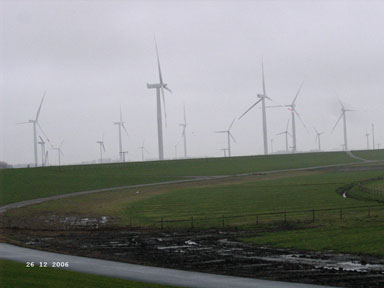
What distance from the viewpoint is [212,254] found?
3584 cm

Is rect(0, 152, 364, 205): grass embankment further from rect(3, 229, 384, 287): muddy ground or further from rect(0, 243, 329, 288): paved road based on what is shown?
rect(0, 243, 329, 288): paved road

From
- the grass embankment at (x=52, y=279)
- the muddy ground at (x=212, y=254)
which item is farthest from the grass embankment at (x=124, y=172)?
the grass embankment at (x=52, y=279)

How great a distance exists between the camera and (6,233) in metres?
49.4

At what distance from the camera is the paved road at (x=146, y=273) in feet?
85.6

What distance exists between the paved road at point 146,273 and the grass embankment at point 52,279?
135 centimetres

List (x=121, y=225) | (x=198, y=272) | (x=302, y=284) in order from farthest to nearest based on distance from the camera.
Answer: (x=121, y=225)
(x=198, y=272)
(x=302, y=284)

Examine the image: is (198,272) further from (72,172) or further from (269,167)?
(269,167)

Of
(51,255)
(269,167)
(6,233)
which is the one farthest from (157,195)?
(269,167)

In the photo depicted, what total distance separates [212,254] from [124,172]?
91794 millimetres

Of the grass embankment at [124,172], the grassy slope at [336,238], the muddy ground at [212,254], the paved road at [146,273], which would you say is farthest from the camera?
the grass embankment at [124,172]

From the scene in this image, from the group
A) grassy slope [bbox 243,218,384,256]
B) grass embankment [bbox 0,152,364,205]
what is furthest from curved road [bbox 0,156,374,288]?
grass embankment [bbox 0,152,364,205]

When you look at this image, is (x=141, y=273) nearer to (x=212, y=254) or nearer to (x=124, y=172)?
(x=212, y=254)

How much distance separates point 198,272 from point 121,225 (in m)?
25.8

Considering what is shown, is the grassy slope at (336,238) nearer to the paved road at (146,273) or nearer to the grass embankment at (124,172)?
the paved road at (146,273)
